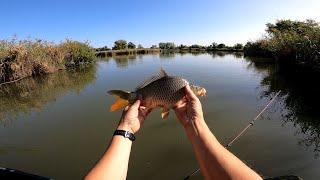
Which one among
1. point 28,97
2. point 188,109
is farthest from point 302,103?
point 28,97

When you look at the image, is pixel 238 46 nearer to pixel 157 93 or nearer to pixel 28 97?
pixel 28 97

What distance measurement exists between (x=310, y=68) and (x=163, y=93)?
14.4 m

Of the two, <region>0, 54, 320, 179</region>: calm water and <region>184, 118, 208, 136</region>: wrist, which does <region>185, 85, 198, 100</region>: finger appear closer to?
<region>184, 118, 208, 136</region>: wrist

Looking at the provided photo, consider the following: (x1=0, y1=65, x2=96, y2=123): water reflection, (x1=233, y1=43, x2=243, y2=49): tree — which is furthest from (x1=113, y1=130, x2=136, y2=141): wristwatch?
(x1=233, y1=43, x2=243, y2=49): tree

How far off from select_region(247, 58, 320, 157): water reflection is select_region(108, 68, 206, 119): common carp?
5.11 meters

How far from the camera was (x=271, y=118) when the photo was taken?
8.98 meters

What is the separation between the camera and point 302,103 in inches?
436

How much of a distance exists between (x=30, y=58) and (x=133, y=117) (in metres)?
23.3

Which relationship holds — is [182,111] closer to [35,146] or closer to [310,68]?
[35,146]

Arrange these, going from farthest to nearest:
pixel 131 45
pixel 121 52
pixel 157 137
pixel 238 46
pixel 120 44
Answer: pixel 131 45
pixel 120 44
pixel 238 46
pixel 121 52
pixel 157 137

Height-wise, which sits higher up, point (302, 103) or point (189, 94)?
point (189, 94)

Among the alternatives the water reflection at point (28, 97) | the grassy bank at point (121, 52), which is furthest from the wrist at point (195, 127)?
the grassy bank at point (121, 52)


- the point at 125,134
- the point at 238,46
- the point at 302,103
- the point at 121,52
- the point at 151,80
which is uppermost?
the point at 151,80

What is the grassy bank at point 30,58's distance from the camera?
2184 centimetres
